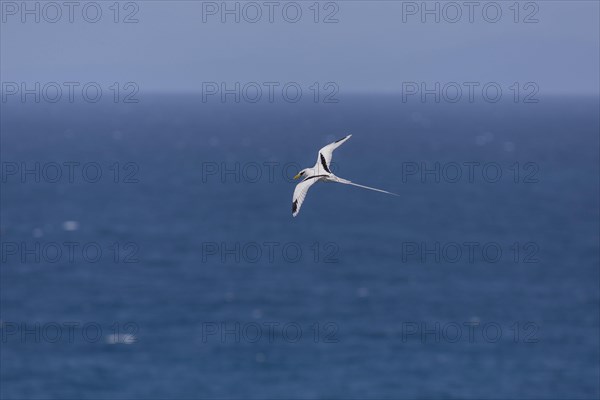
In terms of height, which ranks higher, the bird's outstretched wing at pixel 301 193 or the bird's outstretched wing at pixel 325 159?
the bird's outstretched wing at pixel 325 159

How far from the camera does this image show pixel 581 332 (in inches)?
7367

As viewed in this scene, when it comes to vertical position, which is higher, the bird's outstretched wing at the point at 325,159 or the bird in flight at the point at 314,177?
the bird's outstretched wing at the point at 325,159

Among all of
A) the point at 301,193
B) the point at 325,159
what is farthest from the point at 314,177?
the point at 325,159

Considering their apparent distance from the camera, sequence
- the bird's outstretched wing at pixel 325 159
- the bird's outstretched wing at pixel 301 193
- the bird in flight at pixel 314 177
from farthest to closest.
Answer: the bird's outstretched wing at pixel 325 159
the bird in flight at pixel 314 177
the bird's outstretched wing at pixel 301 193

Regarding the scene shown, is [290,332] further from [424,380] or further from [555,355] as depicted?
[555,355]

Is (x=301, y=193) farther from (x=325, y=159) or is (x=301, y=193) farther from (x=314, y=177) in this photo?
(x=325, y=159)

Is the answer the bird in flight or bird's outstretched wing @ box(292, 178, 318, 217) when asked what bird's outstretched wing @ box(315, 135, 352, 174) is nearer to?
the bird in flight

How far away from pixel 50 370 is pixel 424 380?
72.5 metres

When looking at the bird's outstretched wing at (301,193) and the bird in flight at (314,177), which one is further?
the bird in flight at (314,177)

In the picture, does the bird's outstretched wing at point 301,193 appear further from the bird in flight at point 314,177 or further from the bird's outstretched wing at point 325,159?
the bird's outstretched wing at point 325,159

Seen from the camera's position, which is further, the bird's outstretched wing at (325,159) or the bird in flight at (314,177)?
the bird's outstretched wing at (325,159)

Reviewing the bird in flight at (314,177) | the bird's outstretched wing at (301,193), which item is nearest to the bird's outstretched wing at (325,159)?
the bird in flight at (314,177)

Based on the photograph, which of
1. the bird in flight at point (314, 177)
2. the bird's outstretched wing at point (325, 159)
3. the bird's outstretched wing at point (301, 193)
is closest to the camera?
the bird's outstretched wing at point (301, 193)

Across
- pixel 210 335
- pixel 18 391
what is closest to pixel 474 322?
pixel 210 335
